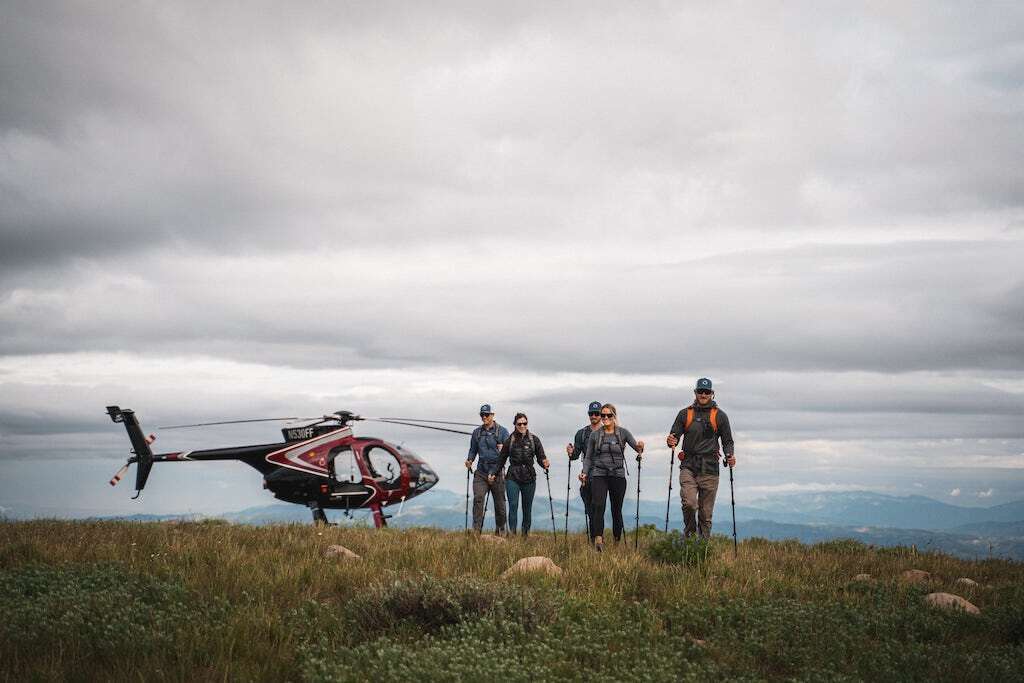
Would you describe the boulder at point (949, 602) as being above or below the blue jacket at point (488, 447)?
below

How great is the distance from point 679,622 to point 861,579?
4.19m

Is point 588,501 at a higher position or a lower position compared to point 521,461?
lower

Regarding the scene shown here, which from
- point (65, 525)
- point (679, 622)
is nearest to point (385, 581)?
point (679, 622)

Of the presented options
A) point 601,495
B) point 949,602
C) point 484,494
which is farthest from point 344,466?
point 949,602

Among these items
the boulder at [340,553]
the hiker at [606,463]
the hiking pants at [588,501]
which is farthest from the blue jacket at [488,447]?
the boulder at [340,553]

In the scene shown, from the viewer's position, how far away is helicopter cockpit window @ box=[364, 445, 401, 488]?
18031mm

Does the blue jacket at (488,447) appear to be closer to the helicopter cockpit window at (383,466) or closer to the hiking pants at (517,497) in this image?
the hiking pants at (517,497)

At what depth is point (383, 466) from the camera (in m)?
18.2

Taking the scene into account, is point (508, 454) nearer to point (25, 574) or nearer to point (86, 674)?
point (25, 574)

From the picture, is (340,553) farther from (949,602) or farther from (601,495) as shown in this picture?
(949,602)

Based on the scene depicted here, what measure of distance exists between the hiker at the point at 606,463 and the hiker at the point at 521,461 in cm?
210

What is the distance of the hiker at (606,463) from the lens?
1288 cm

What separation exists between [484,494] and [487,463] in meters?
0.72

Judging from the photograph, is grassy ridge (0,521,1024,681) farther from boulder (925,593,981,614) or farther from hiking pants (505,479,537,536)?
hiking pants (505,479,537,536)
